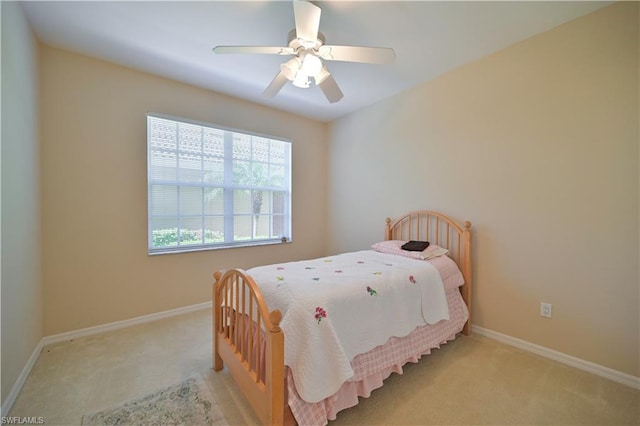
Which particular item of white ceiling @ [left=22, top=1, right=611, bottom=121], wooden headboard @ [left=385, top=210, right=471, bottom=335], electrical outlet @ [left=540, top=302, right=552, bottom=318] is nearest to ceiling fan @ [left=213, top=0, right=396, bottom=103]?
white ceiling @ [left=22, top=1, right=611, bottom=121]

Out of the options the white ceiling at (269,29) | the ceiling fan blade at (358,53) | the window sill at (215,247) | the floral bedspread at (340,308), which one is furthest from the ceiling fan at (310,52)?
the window sill at (215,247)

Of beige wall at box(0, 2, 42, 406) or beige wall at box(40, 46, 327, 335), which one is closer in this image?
beige wall at box(0, 2, 42, 406)

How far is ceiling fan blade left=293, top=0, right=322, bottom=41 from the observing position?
A: 4.75 feet

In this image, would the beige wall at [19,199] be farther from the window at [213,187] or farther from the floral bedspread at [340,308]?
Result: the floral bedspread at [340,308]

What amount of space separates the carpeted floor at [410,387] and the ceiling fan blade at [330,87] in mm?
2162

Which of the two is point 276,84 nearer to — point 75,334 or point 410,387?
point 410,387

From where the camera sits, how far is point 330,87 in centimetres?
207

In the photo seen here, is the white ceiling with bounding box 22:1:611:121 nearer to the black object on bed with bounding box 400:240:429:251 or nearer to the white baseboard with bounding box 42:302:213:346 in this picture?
the black object on bed with bounding box 400:240:429:251

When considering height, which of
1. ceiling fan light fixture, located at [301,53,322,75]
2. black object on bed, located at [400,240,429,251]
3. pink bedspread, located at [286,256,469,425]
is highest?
ceiling fan light fixture, located at [301,53,322,75]

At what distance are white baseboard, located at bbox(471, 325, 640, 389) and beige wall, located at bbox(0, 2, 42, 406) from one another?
11.5ft

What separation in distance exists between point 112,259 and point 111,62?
1.89 m

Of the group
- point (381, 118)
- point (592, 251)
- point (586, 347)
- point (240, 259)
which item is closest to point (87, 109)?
point (240, 259)

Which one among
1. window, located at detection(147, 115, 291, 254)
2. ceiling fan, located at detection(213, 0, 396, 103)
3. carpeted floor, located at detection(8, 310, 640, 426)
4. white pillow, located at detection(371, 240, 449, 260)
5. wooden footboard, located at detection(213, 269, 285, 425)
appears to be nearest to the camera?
wooden footboard, located at detection(213, 269, 285, 425)

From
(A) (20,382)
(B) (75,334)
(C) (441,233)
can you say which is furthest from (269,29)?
(B) (75,334)
